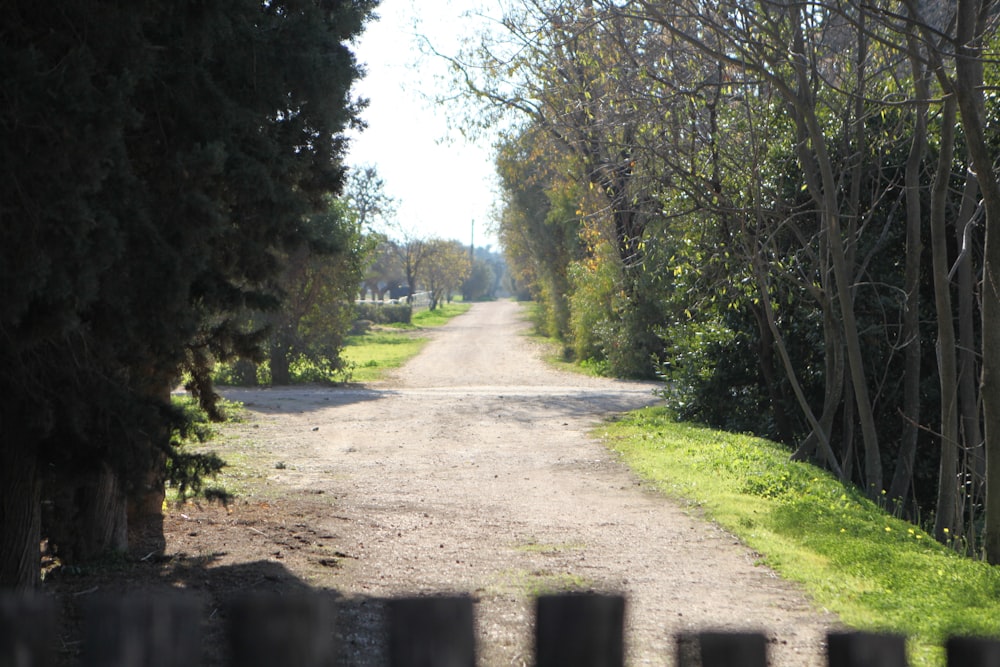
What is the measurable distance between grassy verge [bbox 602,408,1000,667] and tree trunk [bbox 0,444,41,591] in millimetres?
4614

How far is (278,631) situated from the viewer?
1782 millimetres

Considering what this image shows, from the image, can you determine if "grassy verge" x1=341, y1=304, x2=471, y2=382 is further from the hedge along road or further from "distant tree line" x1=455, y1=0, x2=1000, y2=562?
"distant tree line" x1=455, y1=0, x2=1000, y2=562

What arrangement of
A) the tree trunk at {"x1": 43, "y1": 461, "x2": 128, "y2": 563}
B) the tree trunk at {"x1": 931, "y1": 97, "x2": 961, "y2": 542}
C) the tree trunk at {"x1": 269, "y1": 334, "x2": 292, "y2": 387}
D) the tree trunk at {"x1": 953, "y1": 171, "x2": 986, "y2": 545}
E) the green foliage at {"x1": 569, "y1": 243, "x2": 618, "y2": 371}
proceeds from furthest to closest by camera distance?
the green foliage at {"x1": 569, "y1": 243, "x2": 618, "y2": 371} < the tree trunk at {"x1": 269, "y1": 334, "x2": 292, "y2": 387} < the tree trunk at {"x1": 953, "y1": 171, "x2": 986, "y2": 545} < the tree trunk at {"x1": 931, "y1": 97, "x2": 961, "y2": 542} < the tree trunk at {"x1": 43, "y1": 461, "x2": 128, "y2": 563}

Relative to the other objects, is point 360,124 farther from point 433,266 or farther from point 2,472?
point 433,266

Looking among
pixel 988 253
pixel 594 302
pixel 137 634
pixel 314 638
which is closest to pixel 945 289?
pixel 988 253

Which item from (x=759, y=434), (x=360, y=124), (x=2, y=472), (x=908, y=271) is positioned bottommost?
(x=759, y=434)

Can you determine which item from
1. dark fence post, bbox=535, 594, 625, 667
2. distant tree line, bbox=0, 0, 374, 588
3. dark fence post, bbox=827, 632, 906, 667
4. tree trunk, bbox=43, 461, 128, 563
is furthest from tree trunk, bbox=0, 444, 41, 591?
dark fence post, bbox=827, 632, 906, 667

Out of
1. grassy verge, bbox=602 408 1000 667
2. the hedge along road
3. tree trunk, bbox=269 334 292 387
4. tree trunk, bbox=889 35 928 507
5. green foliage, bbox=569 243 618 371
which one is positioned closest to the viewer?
the hedge along road

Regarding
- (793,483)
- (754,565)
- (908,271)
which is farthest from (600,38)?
(754,565)

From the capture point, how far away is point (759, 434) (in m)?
15.2

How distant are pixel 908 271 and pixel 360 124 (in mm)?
7271

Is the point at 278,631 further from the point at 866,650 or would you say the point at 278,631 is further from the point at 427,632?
the point at 866,650

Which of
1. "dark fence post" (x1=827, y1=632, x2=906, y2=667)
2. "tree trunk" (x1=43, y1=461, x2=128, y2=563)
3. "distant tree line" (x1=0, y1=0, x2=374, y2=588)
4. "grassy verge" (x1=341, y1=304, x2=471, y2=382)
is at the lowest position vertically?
"grassy verge" (x1=341, y1=304, x2=471, y2=382)

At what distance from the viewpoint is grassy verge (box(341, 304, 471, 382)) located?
2819 centimetres
